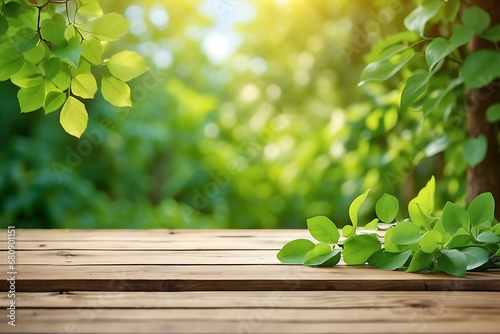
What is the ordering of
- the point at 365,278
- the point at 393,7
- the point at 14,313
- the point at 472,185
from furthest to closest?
the point at 393,7
the point at 472,185
the point at 365,278
the point at 14,313

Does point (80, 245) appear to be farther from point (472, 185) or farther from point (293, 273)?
point (472, 185)

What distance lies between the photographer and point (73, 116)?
0.74 metres

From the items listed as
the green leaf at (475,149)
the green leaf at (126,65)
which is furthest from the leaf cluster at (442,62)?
the green leaf at (126,65)

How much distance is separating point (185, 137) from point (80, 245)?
2.84 meters

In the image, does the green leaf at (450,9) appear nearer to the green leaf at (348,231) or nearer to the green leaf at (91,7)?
the green leaf at (348,231)

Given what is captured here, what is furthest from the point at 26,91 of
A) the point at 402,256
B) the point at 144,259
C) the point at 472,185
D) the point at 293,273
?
the point at 472,185

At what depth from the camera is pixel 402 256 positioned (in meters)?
0.73

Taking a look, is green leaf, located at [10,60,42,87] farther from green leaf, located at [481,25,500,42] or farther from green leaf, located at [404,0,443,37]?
green leaf, located at [481,25,500,42]

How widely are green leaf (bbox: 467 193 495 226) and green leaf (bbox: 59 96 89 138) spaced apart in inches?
23.3

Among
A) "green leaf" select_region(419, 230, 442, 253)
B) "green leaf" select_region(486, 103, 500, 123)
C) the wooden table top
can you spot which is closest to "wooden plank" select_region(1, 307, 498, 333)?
the wooden table top

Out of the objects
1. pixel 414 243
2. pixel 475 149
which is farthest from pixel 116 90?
pixel 475 149

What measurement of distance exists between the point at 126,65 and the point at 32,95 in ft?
0.48

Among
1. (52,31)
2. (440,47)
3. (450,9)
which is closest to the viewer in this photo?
(52,31)

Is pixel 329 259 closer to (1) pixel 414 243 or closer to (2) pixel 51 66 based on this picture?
(1) pixel 414 243
